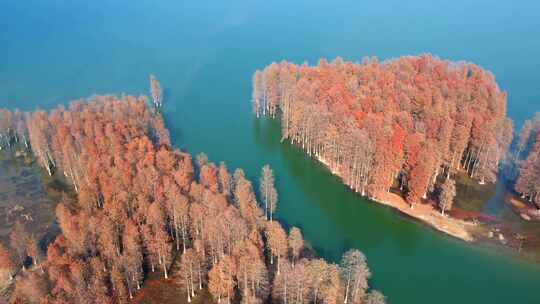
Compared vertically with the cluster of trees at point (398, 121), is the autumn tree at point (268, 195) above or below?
below

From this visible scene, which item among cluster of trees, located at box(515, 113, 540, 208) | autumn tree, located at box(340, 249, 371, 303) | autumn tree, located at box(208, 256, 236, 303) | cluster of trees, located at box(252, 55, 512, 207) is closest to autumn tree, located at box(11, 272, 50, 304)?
autumn tree, located at box(208, 256, 236, 303)

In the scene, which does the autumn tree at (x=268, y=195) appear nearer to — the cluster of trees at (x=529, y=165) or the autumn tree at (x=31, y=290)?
the autumn tree at (x=31, y=290)

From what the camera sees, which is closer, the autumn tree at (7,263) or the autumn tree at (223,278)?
the autumn tree at (223,278)

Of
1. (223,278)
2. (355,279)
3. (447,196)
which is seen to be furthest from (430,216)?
(223,278)

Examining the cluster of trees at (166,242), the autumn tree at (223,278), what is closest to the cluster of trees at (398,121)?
the cluster of trees at (166,242)

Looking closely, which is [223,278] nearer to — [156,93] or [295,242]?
[295,242]

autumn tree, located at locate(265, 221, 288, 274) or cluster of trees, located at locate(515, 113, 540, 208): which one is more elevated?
cluster of trees, located at locate(515, 113, 540, 208)

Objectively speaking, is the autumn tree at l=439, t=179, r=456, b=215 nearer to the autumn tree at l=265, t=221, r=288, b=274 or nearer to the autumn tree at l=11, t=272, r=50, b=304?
the autumn tree at l=265, t=221, r=288, b=274
